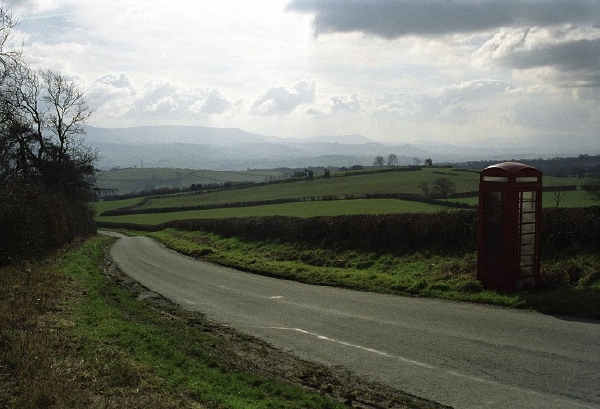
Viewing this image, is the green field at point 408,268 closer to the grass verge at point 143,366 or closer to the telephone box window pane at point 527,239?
the telephone box window pane at point 527,239

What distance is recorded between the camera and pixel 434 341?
9.94m

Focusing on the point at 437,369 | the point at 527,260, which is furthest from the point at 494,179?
the point at 437,369

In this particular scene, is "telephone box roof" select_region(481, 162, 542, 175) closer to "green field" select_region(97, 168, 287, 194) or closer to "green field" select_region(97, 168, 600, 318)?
"green field" select_region(97, 168, 600, 318)

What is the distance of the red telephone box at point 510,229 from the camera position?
43.4 feet

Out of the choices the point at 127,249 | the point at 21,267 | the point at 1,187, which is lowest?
the point at 127,249

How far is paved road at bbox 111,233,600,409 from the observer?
24.0ft

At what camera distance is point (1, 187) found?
62.2 feet

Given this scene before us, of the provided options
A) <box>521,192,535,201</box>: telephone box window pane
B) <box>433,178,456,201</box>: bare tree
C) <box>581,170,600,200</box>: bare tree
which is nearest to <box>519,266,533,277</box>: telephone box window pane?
<box>521,192,535,201</box>: telephone box window pane

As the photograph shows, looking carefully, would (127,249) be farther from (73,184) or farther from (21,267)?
(21,267)

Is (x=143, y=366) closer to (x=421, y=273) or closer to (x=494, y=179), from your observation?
(x=494, y=179)

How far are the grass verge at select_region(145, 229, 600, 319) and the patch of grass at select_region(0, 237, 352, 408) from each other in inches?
252

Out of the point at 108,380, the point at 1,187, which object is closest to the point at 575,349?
the point at 108,380

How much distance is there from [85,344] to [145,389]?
292 centimetres

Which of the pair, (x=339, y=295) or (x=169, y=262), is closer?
(x=339, y=295)
